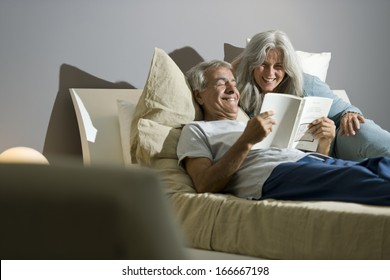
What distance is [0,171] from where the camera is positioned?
0.66m

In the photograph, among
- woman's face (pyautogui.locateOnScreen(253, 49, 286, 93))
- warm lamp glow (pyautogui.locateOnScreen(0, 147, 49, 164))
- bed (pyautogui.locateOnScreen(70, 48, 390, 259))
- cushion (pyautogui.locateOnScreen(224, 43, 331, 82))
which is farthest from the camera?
cushion (pyautogui.locateOnScreen(224, 43, 331, 82))

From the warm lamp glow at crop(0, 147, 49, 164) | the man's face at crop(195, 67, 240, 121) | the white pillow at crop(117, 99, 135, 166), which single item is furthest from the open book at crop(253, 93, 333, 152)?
the warm lamp glow at crop(0, 147, 49, 164)

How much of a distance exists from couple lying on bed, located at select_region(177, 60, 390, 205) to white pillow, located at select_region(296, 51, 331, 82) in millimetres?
958

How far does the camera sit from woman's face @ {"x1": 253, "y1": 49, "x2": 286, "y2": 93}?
10.8ft

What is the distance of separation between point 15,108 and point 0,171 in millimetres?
2469

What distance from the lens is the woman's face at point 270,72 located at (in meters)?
3.28

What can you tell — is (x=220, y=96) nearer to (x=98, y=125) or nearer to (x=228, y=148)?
(x=228, y=148)

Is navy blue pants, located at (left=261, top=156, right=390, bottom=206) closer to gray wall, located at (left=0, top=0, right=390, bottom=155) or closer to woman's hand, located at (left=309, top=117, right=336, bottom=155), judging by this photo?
woman's hand, located at (left=309, top=117, right=336, bottom=155)

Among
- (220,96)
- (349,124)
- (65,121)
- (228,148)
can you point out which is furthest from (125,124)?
(349,124)

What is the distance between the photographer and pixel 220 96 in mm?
2963

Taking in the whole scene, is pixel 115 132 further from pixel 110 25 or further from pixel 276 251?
pixel 276 251

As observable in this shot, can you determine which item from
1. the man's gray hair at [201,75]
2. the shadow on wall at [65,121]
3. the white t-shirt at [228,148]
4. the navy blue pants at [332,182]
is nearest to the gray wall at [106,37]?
the shadow on wall at [65,121]

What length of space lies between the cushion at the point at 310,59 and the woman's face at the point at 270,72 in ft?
1.53
